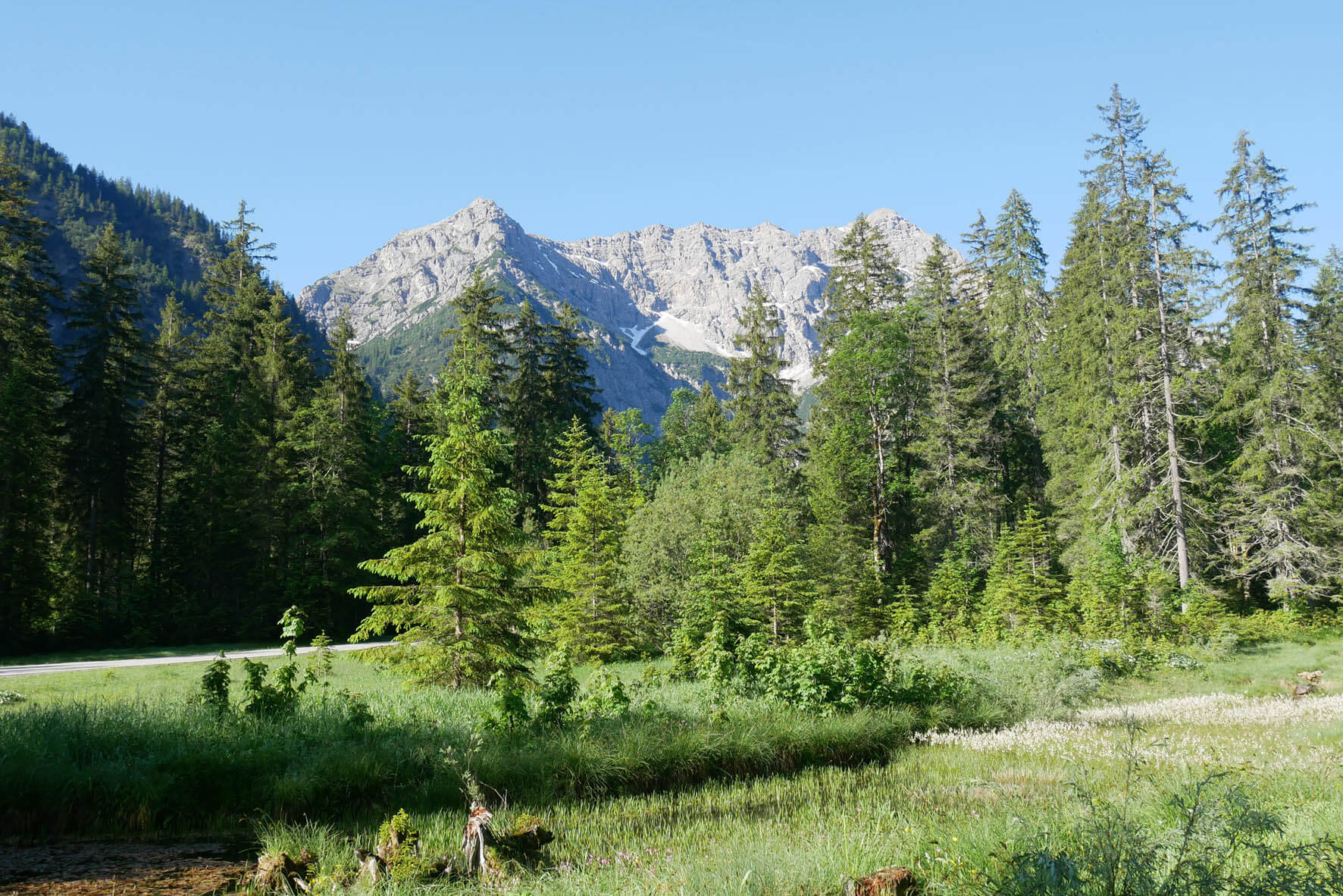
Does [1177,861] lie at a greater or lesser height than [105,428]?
lesser

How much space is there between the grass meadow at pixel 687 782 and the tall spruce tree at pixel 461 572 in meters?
1.31

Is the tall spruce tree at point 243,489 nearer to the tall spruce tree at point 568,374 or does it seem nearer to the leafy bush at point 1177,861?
the tall spruce tree at point 568,374

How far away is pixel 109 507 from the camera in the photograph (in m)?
30.4

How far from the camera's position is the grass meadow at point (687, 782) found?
17.3 ft

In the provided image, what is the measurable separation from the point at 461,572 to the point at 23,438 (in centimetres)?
2216

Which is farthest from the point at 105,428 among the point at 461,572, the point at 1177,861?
the point at 1177,861

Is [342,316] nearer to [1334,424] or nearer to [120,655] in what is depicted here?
[120,655]

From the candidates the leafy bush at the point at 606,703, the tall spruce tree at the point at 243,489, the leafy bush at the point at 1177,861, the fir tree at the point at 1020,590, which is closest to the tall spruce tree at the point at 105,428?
the tall spruce tree at the point at 243,489

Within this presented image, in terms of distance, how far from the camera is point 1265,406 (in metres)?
26.7

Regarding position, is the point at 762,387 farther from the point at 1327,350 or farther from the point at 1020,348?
the point at 1327,350

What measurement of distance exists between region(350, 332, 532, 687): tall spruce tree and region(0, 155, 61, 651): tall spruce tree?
19102 millimetres

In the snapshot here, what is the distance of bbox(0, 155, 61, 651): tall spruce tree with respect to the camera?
934 inches

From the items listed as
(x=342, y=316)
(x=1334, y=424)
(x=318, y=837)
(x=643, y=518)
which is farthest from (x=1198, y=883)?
(x=342, y=316)

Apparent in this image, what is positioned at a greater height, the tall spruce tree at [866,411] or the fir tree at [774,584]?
the tall spruce tree at [866,411]
